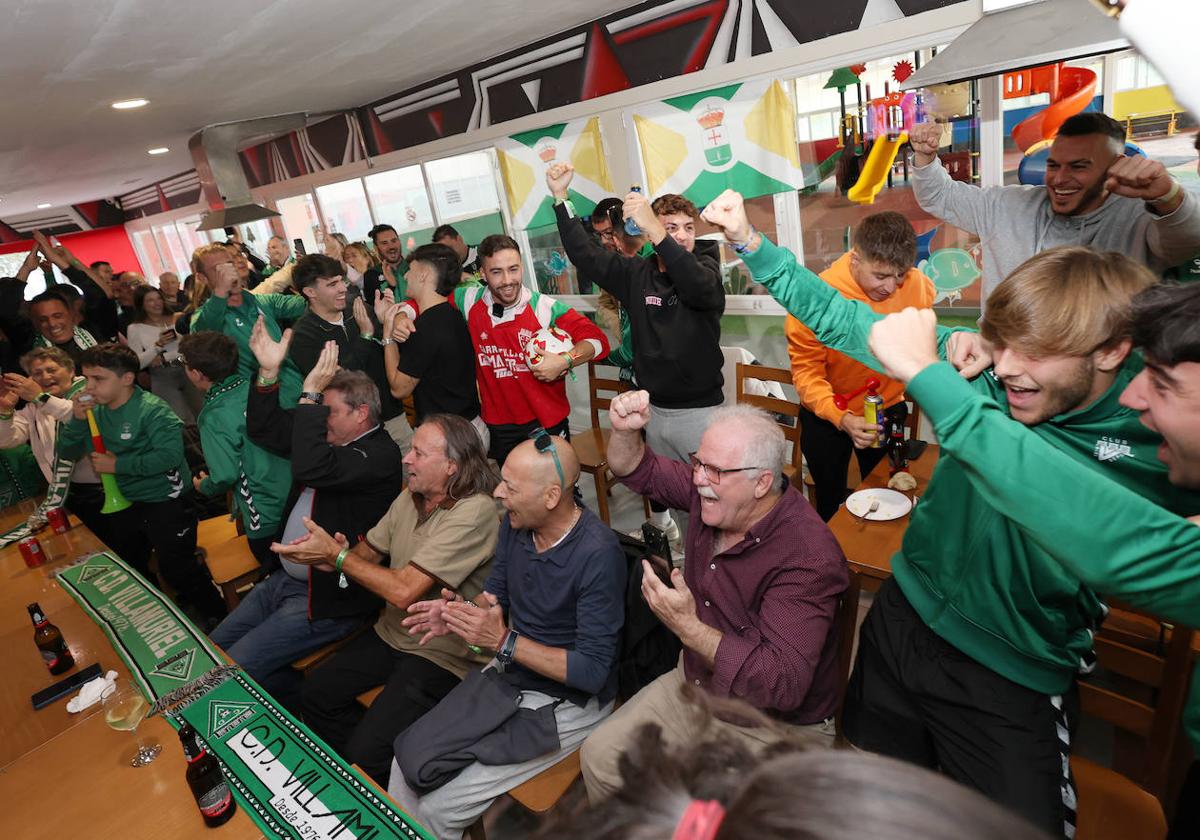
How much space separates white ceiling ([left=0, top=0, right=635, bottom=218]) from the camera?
3.37 meters

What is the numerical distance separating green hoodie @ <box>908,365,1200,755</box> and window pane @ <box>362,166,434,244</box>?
7603 mm

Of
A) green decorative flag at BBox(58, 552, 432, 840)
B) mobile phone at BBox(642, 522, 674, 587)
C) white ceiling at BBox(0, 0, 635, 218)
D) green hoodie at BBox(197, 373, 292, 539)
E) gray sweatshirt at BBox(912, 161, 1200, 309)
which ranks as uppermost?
white ceiling at BBox(0, 0, 635, 218)

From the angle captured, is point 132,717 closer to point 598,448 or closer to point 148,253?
point 598,448

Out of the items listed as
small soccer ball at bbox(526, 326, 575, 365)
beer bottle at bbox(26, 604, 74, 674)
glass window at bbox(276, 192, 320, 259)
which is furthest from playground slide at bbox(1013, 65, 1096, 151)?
glass window at bbox(276, 192, 320, 259)

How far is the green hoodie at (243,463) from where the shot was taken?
315 centimetres

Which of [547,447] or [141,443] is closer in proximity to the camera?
[547,447]

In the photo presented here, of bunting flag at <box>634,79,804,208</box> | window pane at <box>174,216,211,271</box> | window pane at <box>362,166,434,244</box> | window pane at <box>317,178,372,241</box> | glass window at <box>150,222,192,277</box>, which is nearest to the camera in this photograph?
bunting flag at <box>634,79,804,208</box>

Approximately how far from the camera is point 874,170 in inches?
189

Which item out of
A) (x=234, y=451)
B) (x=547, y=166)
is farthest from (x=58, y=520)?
(x=547, y=166)

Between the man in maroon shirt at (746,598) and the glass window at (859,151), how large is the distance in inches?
114

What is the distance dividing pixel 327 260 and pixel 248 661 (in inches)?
84.7

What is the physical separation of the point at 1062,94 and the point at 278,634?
4961 mm

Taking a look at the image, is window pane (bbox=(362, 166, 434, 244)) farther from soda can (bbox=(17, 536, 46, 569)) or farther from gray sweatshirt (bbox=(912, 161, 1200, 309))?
gray sweatshirt (bbox=(912, 161, 1200, 309))

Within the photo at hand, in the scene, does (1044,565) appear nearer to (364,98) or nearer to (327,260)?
(327,260)
